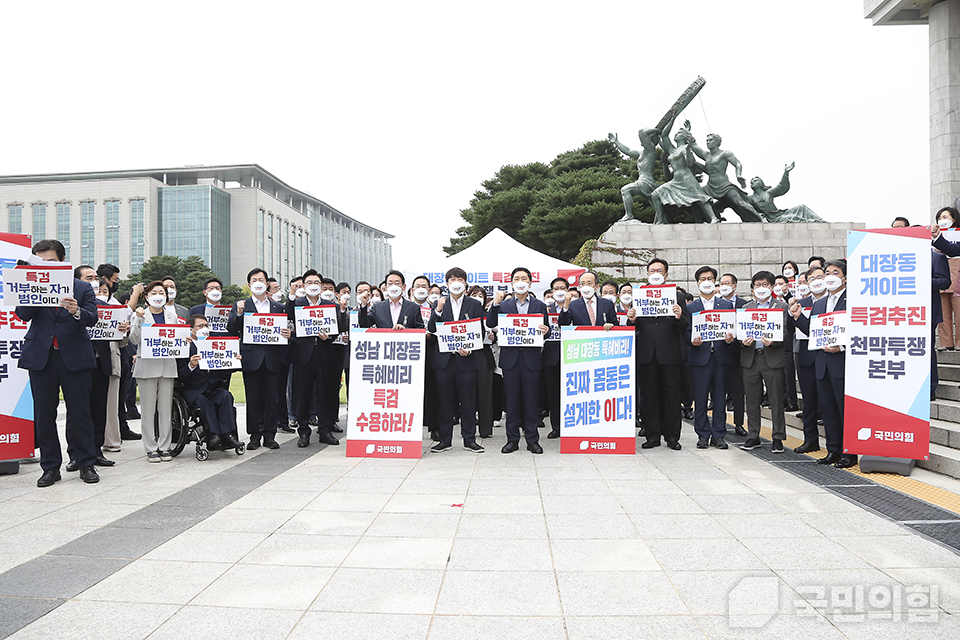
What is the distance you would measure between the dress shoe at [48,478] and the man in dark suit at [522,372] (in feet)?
14.1

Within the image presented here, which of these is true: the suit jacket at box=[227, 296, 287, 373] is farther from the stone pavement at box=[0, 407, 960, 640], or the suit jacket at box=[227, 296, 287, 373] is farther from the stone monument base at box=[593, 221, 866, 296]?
the stone monument base at box=[593, 221, 866, 296]

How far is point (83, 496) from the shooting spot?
16.8ft

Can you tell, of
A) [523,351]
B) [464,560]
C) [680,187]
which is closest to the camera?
[464,560]

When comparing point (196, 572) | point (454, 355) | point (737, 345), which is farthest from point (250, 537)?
point (737, 345)

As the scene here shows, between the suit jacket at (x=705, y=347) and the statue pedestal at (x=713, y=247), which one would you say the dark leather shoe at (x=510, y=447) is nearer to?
the suit jacket at (x=705, y=347)

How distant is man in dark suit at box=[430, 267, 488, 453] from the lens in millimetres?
7102

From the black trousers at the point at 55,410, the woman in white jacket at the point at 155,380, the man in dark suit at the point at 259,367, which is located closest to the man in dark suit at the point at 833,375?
the man in dark suit at the point at 259,367

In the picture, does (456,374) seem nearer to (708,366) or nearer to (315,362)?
(315,362)

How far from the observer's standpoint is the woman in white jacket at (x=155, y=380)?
21.5ft

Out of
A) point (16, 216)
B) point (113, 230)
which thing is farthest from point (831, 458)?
point (16, 216)

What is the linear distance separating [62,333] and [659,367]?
6079 mm

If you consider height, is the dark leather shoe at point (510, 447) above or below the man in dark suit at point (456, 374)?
below

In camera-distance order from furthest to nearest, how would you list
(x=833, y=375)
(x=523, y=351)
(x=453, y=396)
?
1. (x=453, y=396)
2. (x=523, y=351)
3. (x=833, y=375)

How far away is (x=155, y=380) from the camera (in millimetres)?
6641
